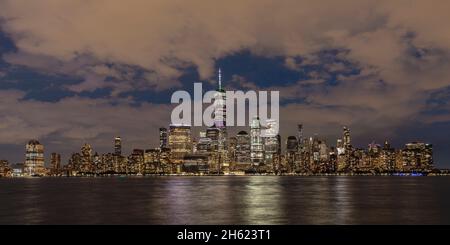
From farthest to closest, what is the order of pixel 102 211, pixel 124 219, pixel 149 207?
pixel 149 207
pixel 102 211
pixel 124 219

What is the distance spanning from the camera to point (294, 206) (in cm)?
6988
